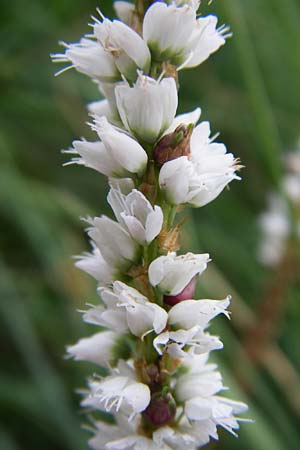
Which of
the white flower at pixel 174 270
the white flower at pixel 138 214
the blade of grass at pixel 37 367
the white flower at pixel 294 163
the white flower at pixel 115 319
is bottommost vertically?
the blade of grass at pixel 37 367

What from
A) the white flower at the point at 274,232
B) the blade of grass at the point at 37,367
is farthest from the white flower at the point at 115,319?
the white flower at the point at 274,232

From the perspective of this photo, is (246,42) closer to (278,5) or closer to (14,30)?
(278,5)

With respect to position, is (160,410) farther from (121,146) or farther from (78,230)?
(78,230)

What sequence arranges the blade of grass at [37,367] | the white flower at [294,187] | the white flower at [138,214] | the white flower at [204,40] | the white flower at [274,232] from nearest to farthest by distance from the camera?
the white flower at [138,214]
the white flower at [204,40]
the blade of grass at [37,367]
the white flower at [294,187]
the white flower at [274,232]

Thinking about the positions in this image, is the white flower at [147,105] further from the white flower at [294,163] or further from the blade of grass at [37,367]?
the white flower at [294,163]

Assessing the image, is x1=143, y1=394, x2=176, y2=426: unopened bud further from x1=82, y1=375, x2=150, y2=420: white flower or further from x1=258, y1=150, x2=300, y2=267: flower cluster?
x1=258, y1=150, x2=300, y2=267: flower cluster

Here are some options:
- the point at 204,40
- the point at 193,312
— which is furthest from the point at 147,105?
the point at 193,312
